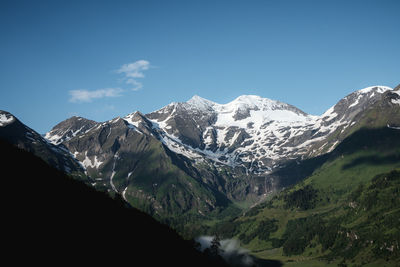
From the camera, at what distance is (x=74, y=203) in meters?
134

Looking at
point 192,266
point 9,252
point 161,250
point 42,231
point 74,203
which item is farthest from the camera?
point 192,266

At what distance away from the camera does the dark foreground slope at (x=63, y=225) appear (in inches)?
3844

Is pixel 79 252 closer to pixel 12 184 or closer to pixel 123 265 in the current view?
pixel 123 265

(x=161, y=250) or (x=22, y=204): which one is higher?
(x=22, y=204)

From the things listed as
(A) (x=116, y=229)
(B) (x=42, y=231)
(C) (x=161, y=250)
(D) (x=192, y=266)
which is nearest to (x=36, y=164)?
(A) (x=116, y=229)

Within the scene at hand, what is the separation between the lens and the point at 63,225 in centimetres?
11400

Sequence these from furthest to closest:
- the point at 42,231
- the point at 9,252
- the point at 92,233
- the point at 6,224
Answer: the point at 92,233 → the point at 42,231 → the point at 6,224 → the point at 9,252

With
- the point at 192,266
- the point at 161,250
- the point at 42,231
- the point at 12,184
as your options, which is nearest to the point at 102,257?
the point at 42,231

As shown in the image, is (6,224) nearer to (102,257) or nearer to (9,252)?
(9,252)

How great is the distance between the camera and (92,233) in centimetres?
12444

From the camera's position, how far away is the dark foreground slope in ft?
320

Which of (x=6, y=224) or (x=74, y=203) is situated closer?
(x=6, y=224)

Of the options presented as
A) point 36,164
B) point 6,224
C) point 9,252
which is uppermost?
point 36,164

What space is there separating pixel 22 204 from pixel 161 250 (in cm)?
6793
